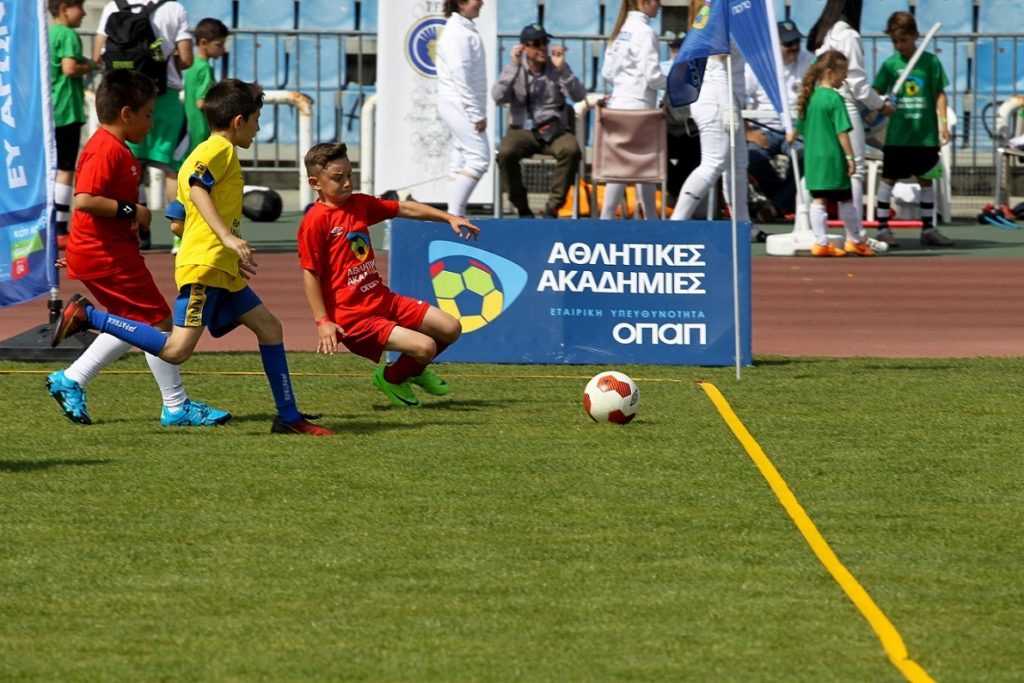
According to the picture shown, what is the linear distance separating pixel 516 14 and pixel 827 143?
33.3 ft

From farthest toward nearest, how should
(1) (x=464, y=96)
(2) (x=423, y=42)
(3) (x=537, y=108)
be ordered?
1. (2) (x=423, y=42)
2. (3) (x=537, y=108)
3. (1) (x=464, y=96)

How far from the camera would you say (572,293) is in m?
10.5

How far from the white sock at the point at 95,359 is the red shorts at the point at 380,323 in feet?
3.43

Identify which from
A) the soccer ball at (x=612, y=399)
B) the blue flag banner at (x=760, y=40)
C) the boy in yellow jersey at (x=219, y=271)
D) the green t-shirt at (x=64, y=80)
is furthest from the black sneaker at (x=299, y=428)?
the green t-shirt at (x=64, y=80)

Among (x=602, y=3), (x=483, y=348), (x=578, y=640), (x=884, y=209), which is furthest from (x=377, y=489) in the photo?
(x=602, y=3)

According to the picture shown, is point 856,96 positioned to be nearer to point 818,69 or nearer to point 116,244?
point 818,69

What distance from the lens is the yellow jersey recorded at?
8.10 metres

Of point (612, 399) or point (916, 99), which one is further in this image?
point (916, 99)

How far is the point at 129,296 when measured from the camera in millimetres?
8609

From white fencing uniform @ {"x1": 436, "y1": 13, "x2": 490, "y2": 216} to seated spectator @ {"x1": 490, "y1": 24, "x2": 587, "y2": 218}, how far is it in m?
1.76

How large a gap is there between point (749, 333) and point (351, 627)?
567cm

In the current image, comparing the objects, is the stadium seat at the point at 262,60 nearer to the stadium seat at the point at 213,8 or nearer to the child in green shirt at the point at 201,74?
the stadium seat at the point at 213,8

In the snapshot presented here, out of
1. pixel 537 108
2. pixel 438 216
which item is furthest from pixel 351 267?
pixel 537 108

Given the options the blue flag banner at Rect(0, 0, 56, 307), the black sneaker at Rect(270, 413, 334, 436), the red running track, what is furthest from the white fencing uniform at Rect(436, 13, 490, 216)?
the black sneaker at Rect(270, 413, 334, 436)
